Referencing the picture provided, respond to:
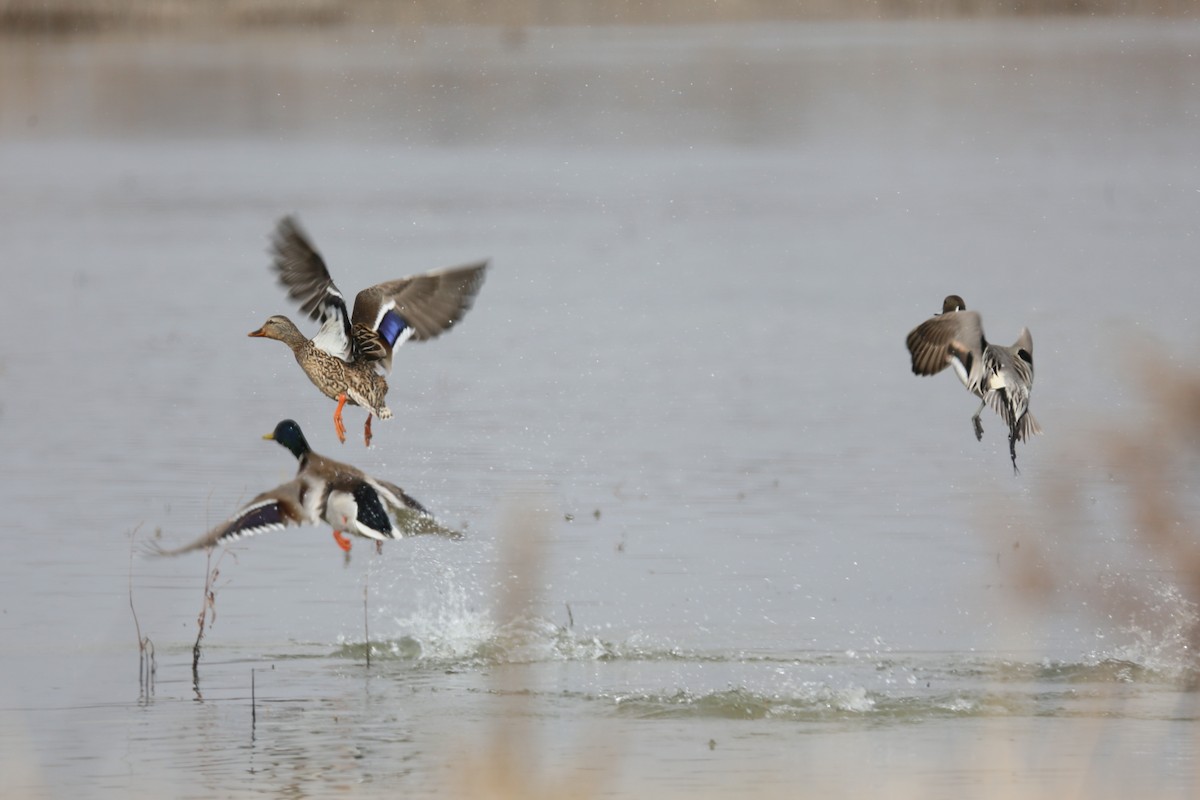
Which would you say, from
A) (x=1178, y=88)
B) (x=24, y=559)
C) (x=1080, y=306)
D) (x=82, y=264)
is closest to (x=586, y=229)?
(x=82, y=264)

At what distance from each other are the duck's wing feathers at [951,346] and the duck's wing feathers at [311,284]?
2.37 m

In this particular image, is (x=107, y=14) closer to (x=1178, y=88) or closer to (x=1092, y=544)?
(x=1178, y=88)

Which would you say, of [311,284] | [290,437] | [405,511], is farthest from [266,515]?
[311,284]

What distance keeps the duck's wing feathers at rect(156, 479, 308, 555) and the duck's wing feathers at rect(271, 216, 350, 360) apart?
928 mm

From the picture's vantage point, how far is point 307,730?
7.67 meters

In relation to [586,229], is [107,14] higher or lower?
higher

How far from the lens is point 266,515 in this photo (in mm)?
8188

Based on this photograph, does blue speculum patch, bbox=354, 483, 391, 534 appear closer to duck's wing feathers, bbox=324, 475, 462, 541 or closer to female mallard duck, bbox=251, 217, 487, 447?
duck's wing feathers, bbox=324, 475, 462, 541

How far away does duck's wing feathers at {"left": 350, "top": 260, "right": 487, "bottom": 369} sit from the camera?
957 centimetres

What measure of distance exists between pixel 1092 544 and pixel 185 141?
83.9 ft

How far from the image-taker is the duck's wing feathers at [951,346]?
8.62 meters

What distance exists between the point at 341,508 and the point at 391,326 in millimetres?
1425

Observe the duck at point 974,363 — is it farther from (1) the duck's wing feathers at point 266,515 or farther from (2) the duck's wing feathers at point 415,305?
(1) the duck's wing feathers at point 266,515

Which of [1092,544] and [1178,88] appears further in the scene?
[1178,88]
